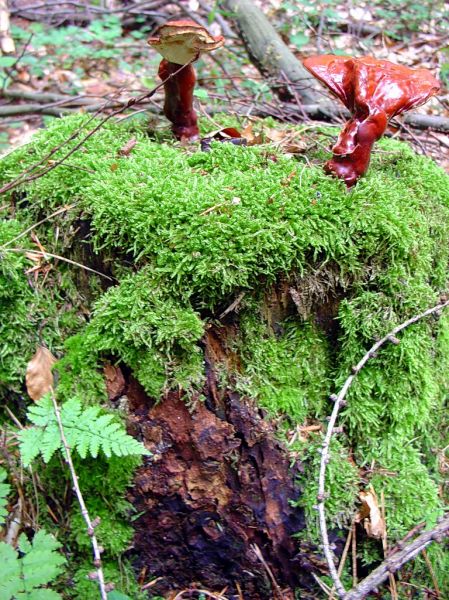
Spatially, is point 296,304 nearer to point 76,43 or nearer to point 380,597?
point 380,597

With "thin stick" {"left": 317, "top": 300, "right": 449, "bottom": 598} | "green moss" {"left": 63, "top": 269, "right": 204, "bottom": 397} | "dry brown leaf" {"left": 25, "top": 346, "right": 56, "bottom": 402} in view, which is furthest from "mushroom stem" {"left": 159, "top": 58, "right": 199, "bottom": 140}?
"thin stick" {"left": 317, "top": 300, "right": 449, "bottom": 598}

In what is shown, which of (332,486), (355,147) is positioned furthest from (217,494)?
(355,147)

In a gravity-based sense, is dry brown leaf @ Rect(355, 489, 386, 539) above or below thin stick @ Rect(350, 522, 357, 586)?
above

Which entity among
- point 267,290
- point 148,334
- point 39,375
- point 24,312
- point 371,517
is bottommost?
point 371,517

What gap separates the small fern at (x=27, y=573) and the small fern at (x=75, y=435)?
30 cm

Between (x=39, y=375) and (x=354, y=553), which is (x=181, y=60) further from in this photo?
(x=354, y=553)

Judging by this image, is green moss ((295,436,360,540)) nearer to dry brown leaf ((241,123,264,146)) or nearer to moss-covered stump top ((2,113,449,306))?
moss-covered stump top ((2,113,449,306))

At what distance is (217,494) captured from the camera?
7.32 ft

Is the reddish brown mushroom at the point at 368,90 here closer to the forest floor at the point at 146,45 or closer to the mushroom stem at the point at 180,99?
the mushroom stem at the point at 180,99

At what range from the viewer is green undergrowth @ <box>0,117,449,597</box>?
6.94 ft

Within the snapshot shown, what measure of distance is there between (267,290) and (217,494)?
949 mm

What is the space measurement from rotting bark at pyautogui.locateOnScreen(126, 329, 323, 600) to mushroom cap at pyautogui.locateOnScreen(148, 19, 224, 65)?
1380mm

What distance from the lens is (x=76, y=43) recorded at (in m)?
6.99

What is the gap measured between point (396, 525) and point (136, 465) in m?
1.21
